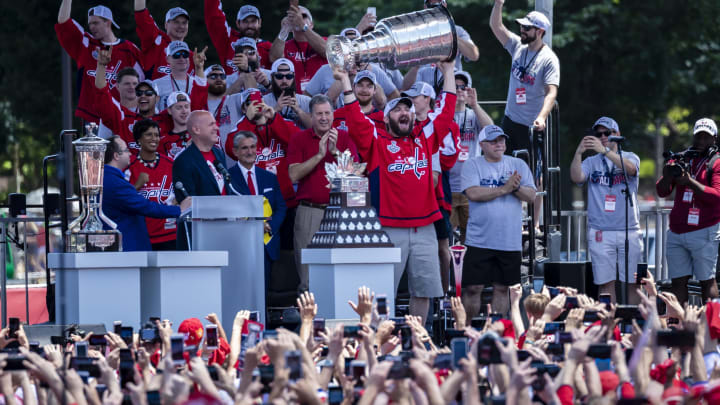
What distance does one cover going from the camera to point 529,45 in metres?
12.4

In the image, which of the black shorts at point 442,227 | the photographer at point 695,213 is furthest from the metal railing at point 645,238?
the black shorts at point 442,227

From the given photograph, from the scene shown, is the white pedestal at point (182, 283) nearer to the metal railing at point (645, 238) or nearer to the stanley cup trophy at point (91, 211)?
the stanley cup trophy at point (91, 211)

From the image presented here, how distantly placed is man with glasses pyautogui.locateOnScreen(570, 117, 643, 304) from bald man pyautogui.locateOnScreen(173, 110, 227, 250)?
376cm

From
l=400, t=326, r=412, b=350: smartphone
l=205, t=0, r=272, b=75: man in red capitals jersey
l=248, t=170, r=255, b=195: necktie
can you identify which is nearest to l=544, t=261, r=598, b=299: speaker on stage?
l=248, t=170, r=255, b=195: necktie

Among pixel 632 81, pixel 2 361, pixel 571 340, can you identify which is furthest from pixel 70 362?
pixel 632 81

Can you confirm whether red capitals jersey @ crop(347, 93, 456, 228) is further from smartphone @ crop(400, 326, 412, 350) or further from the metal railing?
the metal railing

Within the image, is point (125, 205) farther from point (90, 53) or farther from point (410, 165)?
point (90, 53)

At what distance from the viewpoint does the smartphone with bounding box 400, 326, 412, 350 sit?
674cm

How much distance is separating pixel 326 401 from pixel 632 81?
20599mm

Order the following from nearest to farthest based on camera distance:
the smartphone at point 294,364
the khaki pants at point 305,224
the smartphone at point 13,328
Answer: the smartphone at point 294,364 → the smartphone at point 13,328 → the khaki pants at point 305,224

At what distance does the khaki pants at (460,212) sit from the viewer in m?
12.2

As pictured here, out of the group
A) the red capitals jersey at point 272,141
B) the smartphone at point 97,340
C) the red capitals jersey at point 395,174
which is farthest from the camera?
the red capitals jersey at point 272,141

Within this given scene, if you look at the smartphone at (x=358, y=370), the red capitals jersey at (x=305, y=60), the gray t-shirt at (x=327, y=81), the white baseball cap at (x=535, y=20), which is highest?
the white baseball cap at (x=535, y=20)

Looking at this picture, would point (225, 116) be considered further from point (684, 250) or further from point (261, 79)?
point (684, 250)
